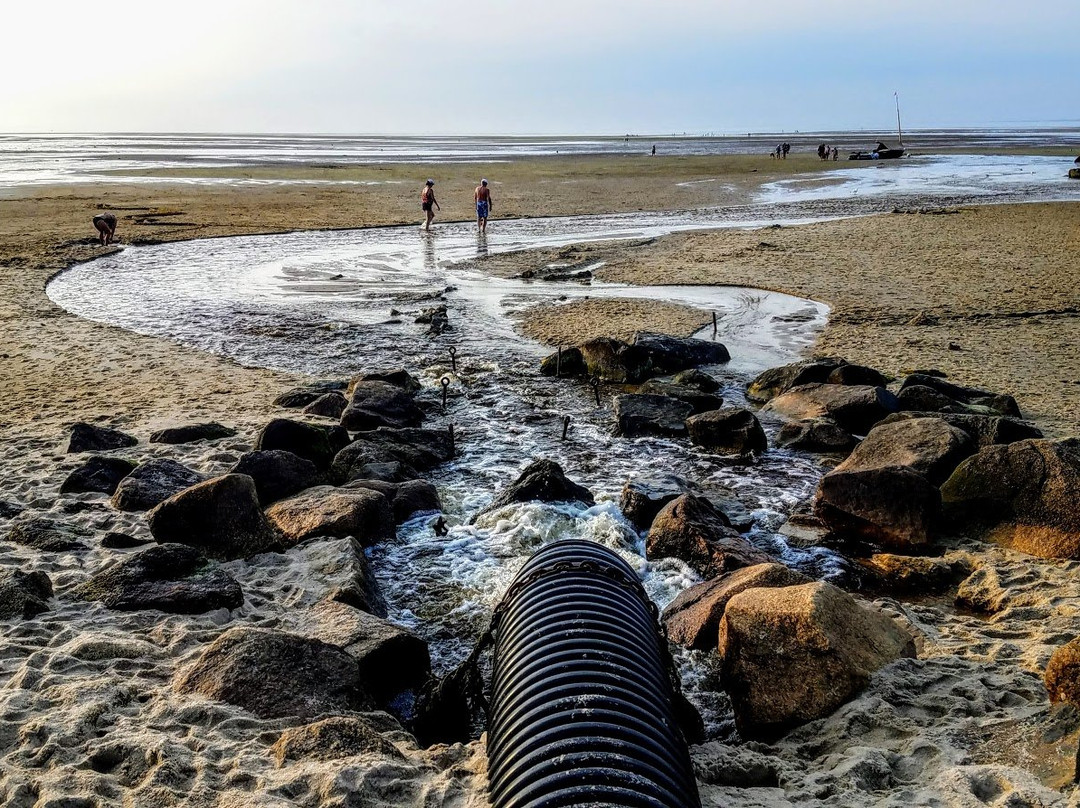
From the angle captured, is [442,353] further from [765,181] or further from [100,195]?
[765,181]

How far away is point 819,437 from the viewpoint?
9.98 m

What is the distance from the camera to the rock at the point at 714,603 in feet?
20.0

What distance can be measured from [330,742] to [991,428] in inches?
298

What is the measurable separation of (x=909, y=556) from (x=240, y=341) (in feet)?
38.1

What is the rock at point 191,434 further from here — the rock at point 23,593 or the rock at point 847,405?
the rock at point 847,405

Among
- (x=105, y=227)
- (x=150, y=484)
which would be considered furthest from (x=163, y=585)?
(x=105, y=227)

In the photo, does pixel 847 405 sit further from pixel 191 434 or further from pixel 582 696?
pixel 191 434

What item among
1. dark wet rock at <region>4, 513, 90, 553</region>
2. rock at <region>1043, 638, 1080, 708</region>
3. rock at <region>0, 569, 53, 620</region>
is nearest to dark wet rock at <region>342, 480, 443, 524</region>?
dark wet rock at <region>4, 513, 90, 553</region>

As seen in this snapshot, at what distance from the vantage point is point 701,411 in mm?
11086

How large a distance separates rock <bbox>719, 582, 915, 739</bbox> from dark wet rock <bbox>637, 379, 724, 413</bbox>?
561 centimetres

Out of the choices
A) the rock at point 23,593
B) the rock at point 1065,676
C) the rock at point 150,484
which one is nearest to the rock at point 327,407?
the rock at point 150,484

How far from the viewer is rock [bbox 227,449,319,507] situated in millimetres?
8349

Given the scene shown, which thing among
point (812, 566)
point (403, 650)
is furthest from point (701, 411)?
point (403, 650)

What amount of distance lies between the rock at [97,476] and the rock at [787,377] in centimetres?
809
